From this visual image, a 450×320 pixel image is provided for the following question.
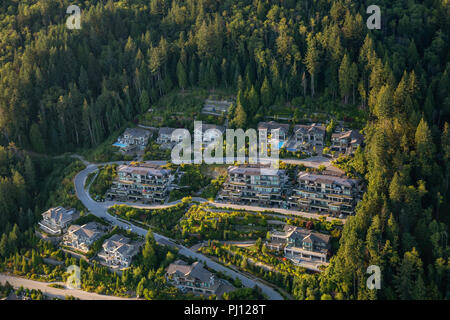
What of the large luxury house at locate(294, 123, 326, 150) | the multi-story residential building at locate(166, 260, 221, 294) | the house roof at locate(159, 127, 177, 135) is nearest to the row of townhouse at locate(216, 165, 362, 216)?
the large luxury house at locate(294, 123, 326, 150)

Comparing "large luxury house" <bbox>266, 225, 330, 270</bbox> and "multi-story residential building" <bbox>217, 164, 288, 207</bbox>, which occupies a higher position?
"multi-story residential building" <bbox>217, 164, 288, 207</bbox>

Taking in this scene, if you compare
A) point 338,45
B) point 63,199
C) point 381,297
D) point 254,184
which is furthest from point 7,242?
point 338,45

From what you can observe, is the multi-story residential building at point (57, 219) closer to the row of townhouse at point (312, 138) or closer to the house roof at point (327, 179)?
the row of townhouse at point (312, 138)

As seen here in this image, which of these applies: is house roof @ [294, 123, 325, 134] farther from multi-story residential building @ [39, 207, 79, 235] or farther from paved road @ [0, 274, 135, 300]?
paved road @ [0, 274, 135, 300]

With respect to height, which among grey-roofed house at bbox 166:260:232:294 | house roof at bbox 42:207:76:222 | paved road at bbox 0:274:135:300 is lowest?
paved road at bbox 0:274:135:300

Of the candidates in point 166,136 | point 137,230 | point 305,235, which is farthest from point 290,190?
point 166,136

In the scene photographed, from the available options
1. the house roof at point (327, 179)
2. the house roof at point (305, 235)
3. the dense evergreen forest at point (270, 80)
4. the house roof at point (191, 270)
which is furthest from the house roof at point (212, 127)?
the house roof at point (191, 270)

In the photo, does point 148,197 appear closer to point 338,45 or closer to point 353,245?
point 353,245
